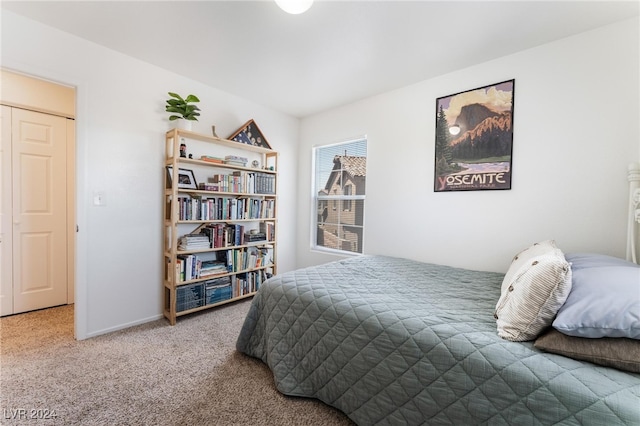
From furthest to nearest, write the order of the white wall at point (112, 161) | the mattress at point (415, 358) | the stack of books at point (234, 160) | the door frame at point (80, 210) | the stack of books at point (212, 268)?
1. the stack of books at point (234, 160)
2. the stack of books at point (212, 268)
3. the door frame at point (80, 210)
4. the white wall at point (112, 161)
5. the mattress at point (415, 358)

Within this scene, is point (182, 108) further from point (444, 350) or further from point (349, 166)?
point (444, 350)

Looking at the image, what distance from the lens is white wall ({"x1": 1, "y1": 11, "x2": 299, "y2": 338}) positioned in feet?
6.59

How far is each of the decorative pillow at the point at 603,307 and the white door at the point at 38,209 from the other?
4.16m

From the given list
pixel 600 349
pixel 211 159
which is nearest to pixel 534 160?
pixel 600 349

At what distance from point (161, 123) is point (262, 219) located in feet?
4.65

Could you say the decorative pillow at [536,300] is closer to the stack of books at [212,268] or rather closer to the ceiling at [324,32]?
the ceiling at [324,32]

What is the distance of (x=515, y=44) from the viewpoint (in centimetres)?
205

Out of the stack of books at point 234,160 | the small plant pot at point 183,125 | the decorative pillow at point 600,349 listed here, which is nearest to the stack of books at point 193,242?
the stack of books at point 234,160

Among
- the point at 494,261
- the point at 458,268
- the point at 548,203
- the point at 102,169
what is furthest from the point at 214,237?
the point at 548,203

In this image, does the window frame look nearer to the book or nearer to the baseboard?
the book

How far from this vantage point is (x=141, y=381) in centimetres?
166

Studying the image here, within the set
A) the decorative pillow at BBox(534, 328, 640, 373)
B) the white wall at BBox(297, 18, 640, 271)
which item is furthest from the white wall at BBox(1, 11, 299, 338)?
the decorative pillow at BBox(534, 328, 640, 373)

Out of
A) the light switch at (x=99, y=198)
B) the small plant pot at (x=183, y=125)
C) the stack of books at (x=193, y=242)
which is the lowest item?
the stack of books at (x=193, y=242)

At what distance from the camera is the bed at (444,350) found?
0.87 metres
